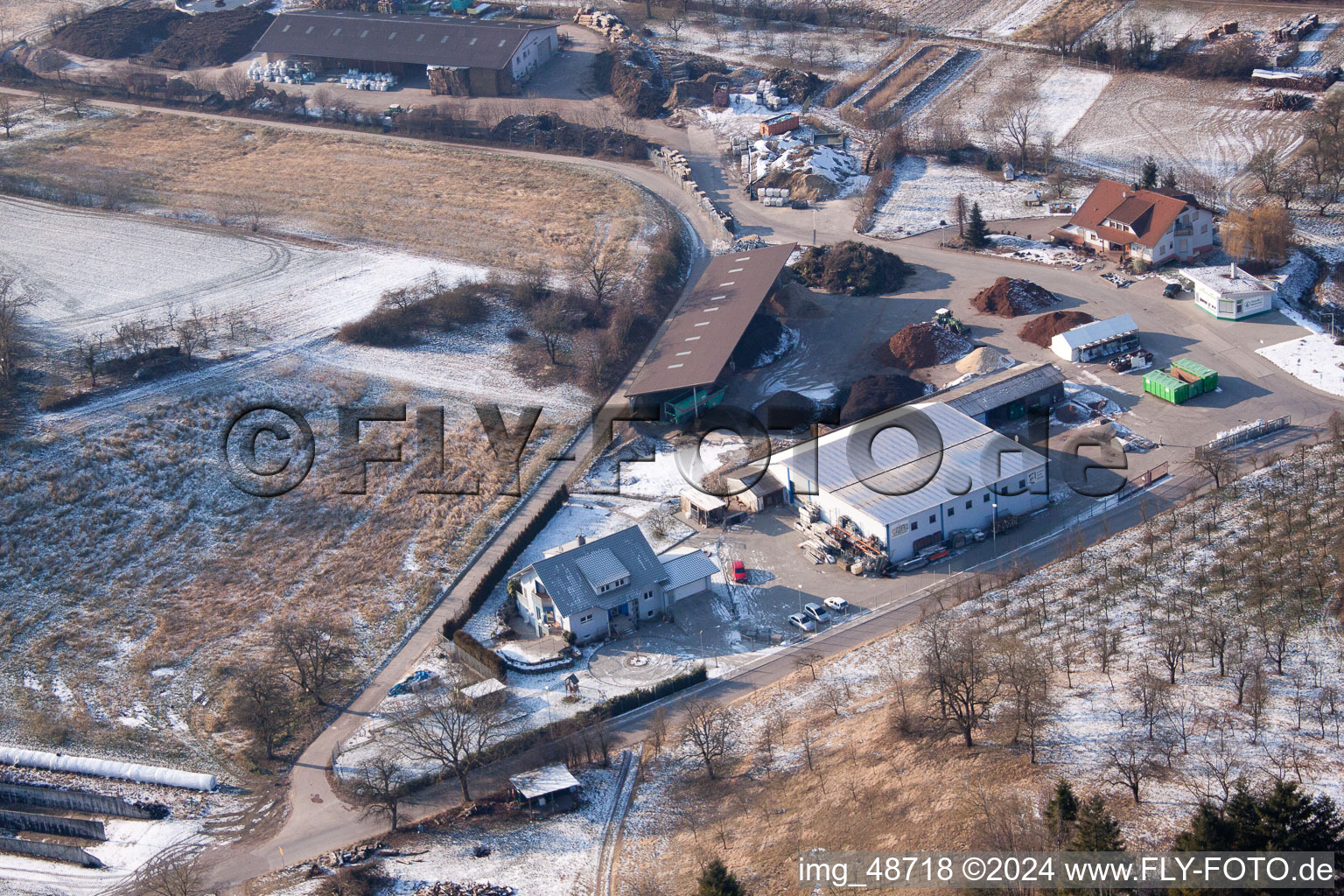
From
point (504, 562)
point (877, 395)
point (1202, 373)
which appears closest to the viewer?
point (504, 562)

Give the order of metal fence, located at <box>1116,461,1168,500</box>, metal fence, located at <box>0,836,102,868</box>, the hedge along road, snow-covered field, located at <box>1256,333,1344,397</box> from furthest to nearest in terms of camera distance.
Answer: snow-covered field, located at <box>1256,333,1344,397</box>, metal fence, located at <box>1116,461,1168,500</box>, the hedge along road, metal fence, located at <box>0,836,102,868</box>

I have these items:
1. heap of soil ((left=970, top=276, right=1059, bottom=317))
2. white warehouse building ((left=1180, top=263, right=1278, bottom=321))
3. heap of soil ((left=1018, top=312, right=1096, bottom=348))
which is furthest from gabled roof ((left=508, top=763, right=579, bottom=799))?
white warehouse building ((left=1180, top=263, right=1278, bottom=321))

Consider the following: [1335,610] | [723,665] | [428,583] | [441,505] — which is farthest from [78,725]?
[1335,610]

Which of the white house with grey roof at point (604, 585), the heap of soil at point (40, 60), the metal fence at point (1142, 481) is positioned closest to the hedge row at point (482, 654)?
the white house with grey roof at point (604, 585)

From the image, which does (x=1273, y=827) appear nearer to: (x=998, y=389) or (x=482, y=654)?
(x=482, y=654)

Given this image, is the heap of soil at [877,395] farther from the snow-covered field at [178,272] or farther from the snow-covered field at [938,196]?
the snow-covered field at [178,272]

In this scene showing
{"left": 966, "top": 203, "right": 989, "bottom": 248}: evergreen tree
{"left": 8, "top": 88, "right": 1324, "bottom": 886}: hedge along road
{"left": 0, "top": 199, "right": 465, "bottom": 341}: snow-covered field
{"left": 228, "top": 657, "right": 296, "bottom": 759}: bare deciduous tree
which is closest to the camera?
{"left": 8, "top": 88, "right": 1324, "bottom": 886}: hedge along road

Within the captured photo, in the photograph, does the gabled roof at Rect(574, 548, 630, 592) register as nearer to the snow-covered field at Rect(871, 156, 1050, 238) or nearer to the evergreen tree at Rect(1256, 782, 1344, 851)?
the evergreen tree at Rect(1256, 782, 1344, 851)

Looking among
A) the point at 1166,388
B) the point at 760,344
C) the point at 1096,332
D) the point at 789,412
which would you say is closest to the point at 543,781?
the point at 789,412
